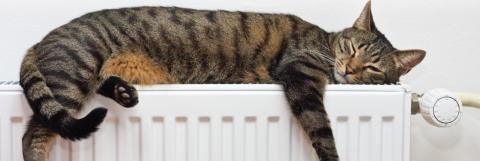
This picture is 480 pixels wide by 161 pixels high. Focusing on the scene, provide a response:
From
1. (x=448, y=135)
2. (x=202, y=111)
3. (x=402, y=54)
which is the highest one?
(x=402, y=54)

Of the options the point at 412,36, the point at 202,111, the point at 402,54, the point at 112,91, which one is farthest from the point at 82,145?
the point at 412,36

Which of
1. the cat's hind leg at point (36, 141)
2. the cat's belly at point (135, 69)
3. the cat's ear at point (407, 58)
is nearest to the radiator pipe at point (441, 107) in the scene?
the cat's ear at point (407, 58)

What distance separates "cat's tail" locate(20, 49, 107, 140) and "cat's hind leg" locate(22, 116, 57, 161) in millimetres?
22

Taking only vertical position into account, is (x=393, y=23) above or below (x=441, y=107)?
above

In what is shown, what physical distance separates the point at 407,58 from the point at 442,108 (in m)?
0.16

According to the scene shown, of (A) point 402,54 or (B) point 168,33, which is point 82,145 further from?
(A) point 402,54

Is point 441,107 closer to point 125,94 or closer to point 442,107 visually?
point 442,107

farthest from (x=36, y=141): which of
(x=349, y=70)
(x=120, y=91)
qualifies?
(x=349, y=70)

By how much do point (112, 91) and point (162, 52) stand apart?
182 mm

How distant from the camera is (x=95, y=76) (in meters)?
0.95

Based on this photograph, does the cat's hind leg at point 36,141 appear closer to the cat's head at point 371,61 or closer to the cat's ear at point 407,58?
the cat's head at point 371,61

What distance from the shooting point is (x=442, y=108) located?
3.13ft

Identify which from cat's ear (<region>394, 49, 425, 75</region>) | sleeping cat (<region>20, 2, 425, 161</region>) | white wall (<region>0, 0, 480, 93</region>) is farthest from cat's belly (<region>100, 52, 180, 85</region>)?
cat's ear (<region>394, 49, 425, 75</region>)

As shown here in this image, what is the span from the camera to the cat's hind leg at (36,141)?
91 cm
